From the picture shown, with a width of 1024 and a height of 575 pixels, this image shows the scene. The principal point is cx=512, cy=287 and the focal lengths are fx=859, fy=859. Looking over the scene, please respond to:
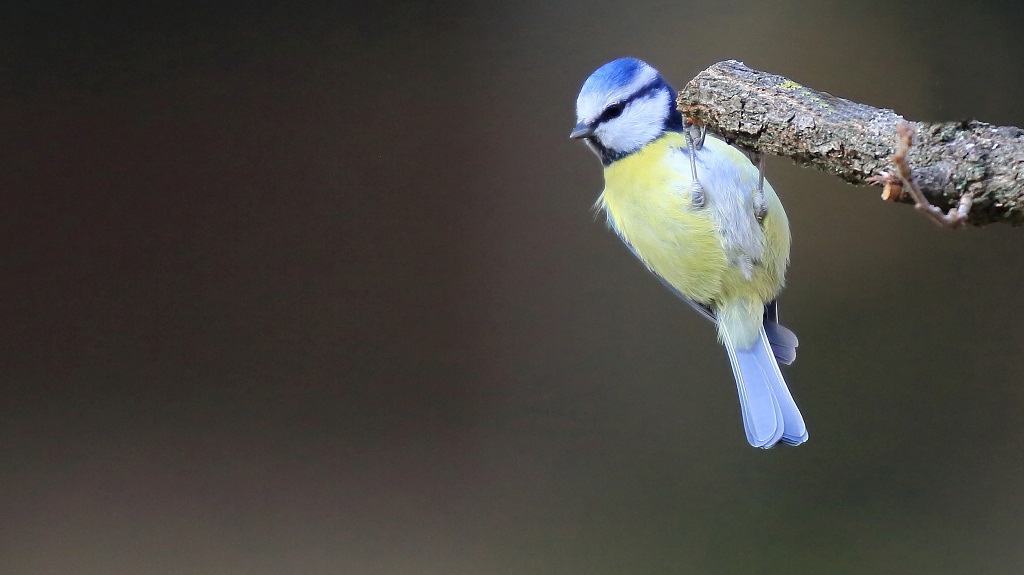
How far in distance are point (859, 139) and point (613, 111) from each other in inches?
16.1

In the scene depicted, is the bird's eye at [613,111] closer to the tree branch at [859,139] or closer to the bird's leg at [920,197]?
the tree branch at [859,139]

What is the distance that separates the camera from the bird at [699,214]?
0.95 meters

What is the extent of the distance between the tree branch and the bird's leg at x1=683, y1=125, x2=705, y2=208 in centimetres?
15

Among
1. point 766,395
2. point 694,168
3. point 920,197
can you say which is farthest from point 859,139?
point 766,395

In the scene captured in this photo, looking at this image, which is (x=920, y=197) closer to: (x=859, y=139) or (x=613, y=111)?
(x=859, y=139)

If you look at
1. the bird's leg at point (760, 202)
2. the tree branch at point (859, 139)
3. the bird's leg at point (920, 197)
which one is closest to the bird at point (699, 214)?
the bird's leg at point (760, 202)

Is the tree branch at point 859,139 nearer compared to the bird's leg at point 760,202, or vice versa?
the tree branch at point 859,139

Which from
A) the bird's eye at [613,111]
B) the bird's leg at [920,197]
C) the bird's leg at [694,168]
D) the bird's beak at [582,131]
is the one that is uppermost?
→ the bird's eye at [613,111]

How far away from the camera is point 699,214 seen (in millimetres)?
969

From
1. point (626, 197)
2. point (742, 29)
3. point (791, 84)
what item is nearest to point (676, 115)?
point (626, 197)

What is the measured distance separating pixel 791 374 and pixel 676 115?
1.03 meters

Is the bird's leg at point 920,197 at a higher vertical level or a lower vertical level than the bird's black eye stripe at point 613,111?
lower

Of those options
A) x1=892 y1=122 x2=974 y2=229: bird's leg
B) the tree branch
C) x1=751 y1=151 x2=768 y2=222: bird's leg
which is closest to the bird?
x1=751 y1=151 x2=768 y2=222: bird's leg

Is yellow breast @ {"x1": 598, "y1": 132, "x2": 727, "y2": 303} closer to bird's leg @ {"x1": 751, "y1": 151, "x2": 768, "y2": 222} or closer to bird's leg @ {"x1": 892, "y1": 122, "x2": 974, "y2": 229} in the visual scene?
bird's leg @ {"x1": 751, "y1": 151, "x2": 768, "y2": 222}
